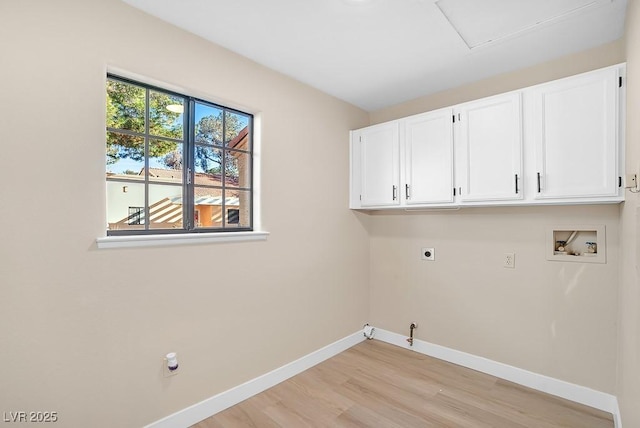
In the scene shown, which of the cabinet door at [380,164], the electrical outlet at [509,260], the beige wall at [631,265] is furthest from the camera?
the cabinet door at [380,164]

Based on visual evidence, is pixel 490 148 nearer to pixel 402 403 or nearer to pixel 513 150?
pixel 513 150

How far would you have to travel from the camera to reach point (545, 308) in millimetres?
2408

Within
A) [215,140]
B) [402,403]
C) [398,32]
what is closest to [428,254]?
[402,403]

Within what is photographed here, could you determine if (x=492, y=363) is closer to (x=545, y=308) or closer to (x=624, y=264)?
(x=545, y=308)

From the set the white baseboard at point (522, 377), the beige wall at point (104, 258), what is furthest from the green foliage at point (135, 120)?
the white baseboard at point (522, 377)

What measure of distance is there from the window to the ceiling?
50 cm

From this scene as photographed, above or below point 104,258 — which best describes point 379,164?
above

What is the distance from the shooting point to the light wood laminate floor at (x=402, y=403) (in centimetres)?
205

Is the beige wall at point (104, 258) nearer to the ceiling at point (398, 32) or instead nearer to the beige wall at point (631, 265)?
the ceiling at point (398, 32)

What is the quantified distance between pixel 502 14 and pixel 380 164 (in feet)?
4.92

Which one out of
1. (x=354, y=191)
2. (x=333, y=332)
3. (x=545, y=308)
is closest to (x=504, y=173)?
(x=545, y=308)

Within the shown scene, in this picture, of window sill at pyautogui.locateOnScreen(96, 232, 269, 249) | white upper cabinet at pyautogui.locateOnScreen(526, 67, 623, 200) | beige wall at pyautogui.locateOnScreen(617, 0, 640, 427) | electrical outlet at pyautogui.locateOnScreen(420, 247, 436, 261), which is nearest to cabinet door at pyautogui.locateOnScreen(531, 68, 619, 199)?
white upper cabinet at pyautogui.locateOnScreen(526, 67, 623, 200)

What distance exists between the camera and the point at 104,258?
171 cm

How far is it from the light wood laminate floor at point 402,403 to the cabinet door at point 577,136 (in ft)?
4.88
